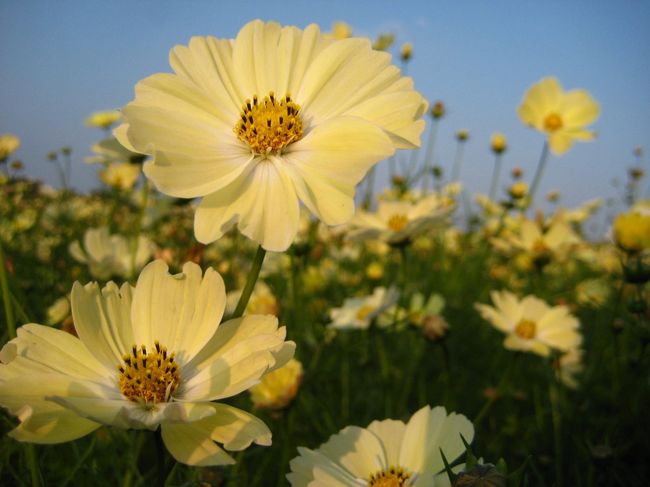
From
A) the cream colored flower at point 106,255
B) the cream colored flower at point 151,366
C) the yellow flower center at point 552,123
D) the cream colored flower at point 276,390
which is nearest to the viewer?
the cream colored flower at point 151,366

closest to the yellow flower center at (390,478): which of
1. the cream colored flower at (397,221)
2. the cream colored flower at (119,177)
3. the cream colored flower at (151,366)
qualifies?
the cream colored flower at (151,366)

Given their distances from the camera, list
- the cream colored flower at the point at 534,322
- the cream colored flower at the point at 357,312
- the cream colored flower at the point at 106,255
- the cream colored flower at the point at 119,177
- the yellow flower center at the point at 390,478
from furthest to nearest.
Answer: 1. the cream colored flower at the point at 119,177
2. the cream colored flower at the point at 106,255
3. the cream colored flower at the point at 357,312
4. the cream colored flower at the point at 534,322
5. the yellow flower center at the point at 390,478

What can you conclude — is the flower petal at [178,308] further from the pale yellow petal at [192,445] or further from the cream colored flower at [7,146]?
the cream colored flower at [7,146]

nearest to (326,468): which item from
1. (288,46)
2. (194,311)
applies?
(194,311)

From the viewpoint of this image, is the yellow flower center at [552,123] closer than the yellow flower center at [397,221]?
No

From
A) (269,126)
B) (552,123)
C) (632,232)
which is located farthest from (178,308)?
(552,123)

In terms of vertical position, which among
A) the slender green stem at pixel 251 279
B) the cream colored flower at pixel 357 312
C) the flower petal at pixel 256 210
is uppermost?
the flower petal at pixel 256 210
